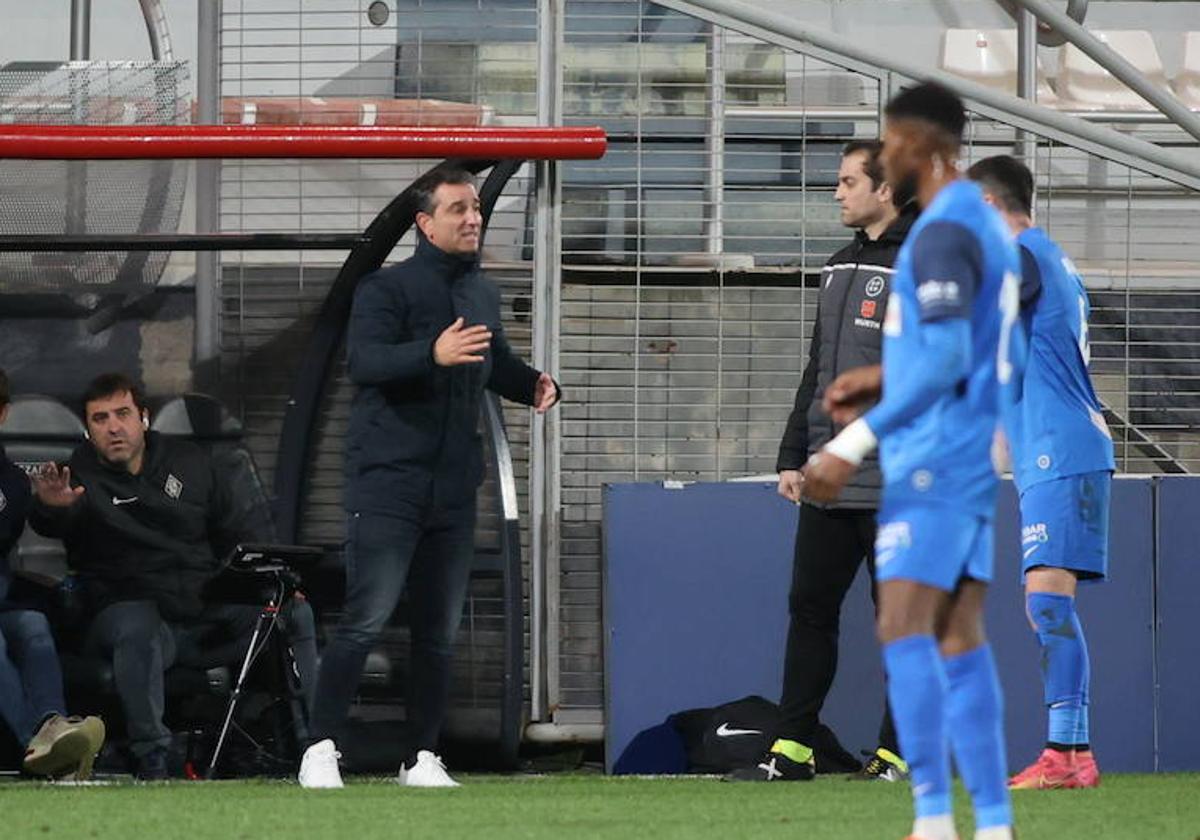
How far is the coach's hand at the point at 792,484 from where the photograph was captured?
7.86 metres

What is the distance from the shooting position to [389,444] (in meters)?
7.84

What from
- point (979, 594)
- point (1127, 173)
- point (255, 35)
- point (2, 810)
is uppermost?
point (255, 35)

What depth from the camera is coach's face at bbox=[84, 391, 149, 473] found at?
8539 mm

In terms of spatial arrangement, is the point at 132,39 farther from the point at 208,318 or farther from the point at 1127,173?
the point at 1127,173

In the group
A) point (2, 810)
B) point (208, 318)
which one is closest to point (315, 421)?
point (208, 318)

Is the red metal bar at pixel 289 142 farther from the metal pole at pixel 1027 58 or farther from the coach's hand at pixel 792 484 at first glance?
the metal pole at pixel 1027 58

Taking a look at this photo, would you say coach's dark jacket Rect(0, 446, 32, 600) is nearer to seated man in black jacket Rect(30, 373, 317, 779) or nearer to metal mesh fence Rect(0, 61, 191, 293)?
seated man in black jacket Rect(30, 373, 317, 779)

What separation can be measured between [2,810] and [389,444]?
5.88 ft

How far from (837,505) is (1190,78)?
6667 mm

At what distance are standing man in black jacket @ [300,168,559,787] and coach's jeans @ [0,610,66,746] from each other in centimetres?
102

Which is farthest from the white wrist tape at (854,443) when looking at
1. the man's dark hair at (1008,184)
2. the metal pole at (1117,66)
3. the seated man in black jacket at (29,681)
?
the metal pole at (1117,66)

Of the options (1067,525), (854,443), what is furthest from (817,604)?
(854,443)

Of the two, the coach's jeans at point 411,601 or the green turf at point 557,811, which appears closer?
the green turf at point 557,811

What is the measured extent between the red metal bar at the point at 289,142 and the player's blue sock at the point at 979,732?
3932mm
